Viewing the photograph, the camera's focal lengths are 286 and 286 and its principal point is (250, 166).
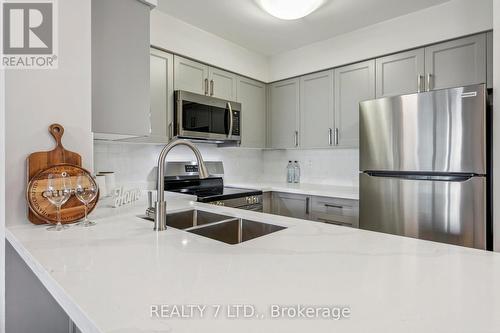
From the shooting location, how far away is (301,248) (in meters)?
0.88

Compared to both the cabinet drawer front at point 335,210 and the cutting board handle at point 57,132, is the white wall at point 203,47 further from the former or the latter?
the cabinet drawer front at point 335,210

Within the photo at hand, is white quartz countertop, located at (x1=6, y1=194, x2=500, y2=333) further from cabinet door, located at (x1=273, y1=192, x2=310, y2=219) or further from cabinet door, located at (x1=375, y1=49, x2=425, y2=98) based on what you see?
cabinet door, located at (x1=375, y1=49, x2=425, y2=98)

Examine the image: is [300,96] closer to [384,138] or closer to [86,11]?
[384,138]

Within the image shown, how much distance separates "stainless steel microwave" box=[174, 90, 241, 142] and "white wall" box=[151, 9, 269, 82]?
1.30 feet

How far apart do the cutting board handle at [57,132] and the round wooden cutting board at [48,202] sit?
4.1 inches

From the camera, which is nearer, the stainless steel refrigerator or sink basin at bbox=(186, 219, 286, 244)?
sink basin at bbox=(186, 219, 286, 244)

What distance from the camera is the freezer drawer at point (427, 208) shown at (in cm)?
181

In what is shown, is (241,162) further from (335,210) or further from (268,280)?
(268,280)

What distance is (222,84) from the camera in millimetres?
2949

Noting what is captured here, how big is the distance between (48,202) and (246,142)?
7.27 ft

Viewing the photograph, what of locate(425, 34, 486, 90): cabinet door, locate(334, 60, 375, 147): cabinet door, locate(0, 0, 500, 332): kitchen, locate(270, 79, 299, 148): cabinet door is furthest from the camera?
locate(270, 79, 299, 148): cabinet door

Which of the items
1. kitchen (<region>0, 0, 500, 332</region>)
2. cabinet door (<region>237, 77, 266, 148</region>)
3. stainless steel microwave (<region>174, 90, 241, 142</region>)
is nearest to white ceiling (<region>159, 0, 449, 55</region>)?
kitchen (<region>0, 0, 500, 332</region>)

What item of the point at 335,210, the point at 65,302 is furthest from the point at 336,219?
the point at 65,302

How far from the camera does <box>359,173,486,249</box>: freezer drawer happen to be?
1.81 meters
